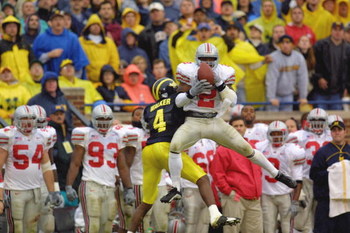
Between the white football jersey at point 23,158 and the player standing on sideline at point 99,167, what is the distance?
0.43 m

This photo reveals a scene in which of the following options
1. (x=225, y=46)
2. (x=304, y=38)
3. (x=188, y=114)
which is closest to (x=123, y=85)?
(x=225, y=46)

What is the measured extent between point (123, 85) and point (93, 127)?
319 centimetres

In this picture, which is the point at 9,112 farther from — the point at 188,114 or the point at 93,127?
the point at 188,114

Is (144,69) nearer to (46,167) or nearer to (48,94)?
(48,94)

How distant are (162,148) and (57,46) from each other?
5220mm

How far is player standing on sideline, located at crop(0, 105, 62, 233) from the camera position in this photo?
46.3 ft

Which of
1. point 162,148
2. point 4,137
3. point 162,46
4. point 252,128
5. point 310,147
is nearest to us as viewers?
point 162,148

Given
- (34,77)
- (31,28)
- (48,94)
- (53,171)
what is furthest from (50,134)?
(31,28)

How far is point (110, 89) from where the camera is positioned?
17.6 m

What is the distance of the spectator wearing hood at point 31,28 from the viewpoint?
1780 centimetres

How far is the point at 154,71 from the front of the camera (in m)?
18.0

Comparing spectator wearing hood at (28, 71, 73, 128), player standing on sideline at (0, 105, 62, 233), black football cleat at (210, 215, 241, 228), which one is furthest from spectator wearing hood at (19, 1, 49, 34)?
black football cleat at (210, 215, 241, 228)

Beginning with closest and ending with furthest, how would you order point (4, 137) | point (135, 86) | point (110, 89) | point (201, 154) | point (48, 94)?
point (4, 137) → point (201, 154) → point (48, 94) → point (110, 89) → point (135, 86)

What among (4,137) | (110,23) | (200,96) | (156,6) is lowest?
(4,137)
